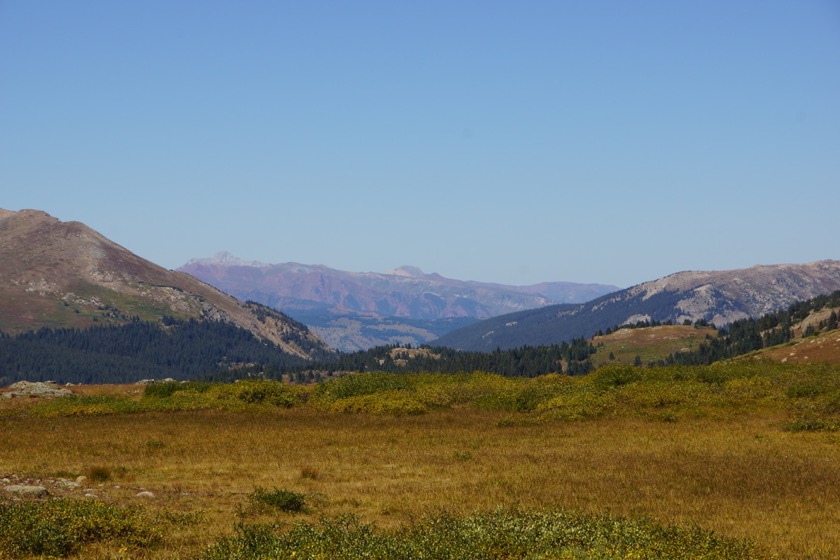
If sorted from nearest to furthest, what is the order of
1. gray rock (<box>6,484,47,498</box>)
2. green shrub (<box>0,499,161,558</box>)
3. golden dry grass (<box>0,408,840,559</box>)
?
green shrub (<box>0,499,161,558</box>) → golden dry grass (<box>0,408,840,559</box>) → gray rock (<box>6,484,47,498</box>)

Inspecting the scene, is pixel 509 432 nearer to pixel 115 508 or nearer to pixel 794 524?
pixel 794 524

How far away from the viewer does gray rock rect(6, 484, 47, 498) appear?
23188 millimetres

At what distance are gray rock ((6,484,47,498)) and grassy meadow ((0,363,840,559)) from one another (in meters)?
1.30

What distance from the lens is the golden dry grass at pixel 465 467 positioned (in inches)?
886

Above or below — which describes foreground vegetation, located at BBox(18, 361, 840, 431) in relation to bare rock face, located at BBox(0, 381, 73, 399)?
above

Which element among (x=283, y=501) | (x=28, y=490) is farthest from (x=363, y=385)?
(x=283, y=501)

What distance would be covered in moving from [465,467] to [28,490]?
1681cm

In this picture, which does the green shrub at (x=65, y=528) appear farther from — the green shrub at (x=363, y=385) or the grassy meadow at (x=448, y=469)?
the green shrub at (x=363, y=385)

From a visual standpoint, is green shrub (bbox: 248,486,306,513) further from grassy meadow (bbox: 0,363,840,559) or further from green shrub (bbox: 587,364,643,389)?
green shrub (bbox: 587,364,643,389)

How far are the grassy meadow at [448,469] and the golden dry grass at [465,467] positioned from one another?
13cm

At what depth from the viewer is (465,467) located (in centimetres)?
3127

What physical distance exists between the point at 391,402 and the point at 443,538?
132ft

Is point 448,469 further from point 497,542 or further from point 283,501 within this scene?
point 497,542

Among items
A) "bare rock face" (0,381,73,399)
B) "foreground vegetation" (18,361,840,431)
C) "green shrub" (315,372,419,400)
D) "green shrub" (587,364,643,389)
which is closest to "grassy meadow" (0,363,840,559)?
"foreground vegetation" (18,361,840,431)
